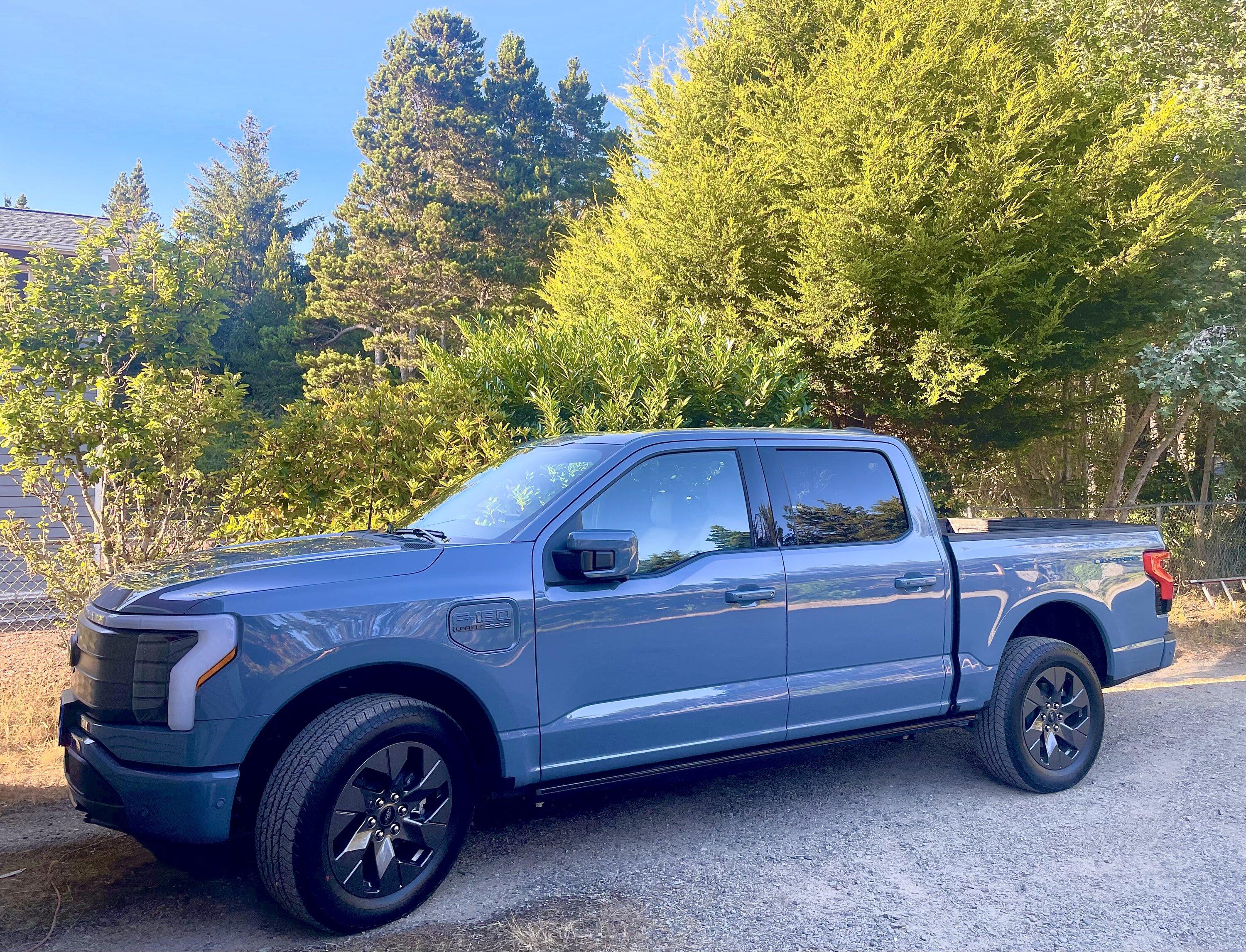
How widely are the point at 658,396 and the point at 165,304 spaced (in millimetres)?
3823

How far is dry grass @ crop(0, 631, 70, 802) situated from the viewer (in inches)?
200

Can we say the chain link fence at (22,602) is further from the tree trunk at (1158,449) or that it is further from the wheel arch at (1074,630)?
the tree trunk at (1158,449)

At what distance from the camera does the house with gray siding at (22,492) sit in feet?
26.9

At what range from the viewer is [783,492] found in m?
4.73

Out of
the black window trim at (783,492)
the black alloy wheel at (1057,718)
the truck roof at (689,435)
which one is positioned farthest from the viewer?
the black alloy wheel at (1057,718)

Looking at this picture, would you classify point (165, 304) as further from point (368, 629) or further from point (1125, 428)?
point (1125, 428)

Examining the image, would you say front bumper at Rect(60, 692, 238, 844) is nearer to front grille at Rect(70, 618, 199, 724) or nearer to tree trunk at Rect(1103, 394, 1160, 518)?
front grille at Rect(70, 618, 199, 724)

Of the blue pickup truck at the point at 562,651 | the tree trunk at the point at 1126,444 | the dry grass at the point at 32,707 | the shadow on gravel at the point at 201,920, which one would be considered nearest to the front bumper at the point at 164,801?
the blue pickup truck at the point at 562,651

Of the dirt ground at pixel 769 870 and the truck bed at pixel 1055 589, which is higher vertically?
the truck bed at pixel 1055 589

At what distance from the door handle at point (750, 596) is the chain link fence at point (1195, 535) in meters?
9.09

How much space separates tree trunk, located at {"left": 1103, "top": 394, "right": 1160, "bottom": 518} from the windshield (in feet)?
37.2

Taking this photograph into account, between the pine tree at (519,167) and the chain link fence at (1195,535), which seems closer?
the chain link fence at (1195,535)

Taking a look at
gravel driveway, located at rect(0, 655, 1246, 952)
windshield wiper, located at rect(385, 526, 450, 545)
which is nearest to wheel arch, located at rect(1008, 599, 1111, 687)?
gravel driveway, located at rect(0, 655, 1246, 952)

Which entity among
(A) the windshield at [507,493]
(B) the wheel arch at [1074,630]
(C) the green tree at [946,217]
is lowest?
(B) the wheel arch at [1074,630]
